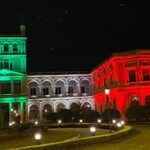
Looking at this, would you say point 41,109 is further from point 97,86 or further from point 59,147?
point 59,147

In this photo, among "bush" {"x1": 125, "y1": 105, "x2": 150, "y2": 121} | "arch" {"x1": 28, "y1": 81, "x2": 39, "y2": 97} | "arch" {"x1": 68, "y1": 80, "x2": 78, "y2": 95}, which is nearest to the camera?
"bush" {"x1": 125, "y1": 105, "x2": 150, "y2": 121}

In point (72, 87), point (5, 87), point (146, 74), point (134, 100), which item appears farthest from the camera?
point (72, 87)

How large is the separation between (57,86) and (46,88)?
2286 millimetres

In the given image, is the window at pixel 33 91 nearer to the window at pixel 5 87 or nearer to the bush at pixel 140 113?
the window at pixel 5 87

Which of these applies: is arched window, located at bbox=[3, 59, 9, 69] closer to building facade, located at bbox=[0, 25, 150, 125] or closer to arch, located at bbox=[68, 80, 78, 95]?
building facade, located at bbox=[0, 25, 150, 125]

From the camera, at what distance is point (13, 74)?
63.8m

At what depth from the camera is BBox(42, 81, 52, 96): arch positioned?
6958 centimetres

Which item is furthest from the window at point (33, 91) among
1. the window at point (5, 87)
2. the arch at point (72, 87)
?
the arch at point (72, 87)

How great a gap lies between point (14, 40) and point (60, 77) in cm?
1213

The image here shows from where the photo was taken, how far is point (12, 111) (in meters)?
59.7

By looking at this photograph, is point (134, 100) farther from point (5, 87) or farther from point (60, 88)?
point (5, 87)

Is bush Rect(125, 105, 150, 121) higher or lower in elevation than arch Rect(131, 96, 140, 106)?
lower

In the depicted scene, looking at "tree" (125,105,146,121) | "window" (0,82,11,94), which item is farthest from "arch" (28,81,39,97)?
"tree" (125,105,146,121)

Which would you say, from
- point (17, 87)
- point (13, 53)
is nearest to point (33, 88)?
point (17, 87)
